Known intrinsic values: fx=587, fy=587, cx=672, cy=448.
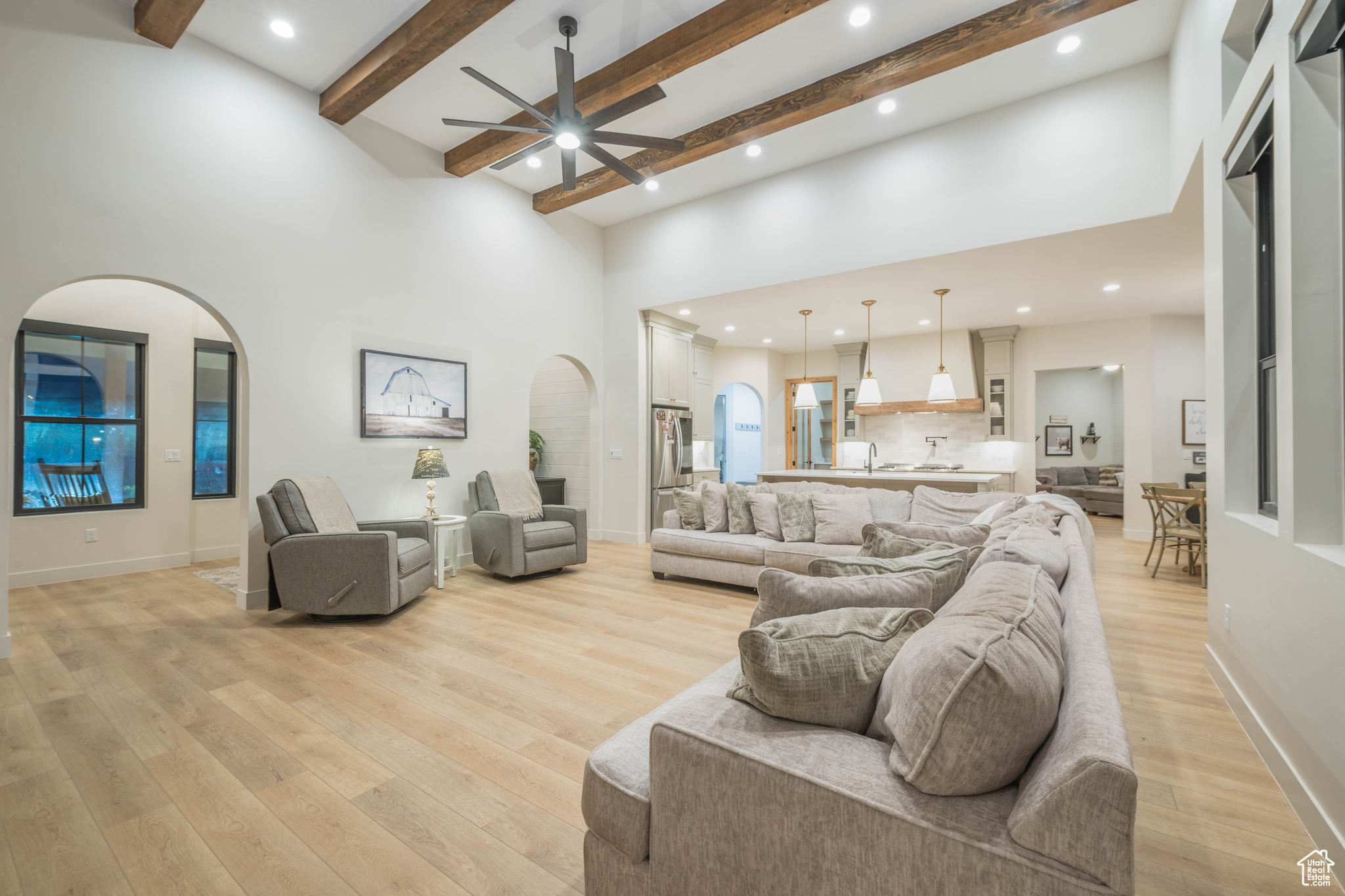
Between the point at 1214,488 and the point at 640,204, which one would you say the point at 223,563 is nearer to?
the point at 640,204

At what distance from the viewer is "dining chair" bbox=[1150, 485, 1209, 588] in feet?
16.0

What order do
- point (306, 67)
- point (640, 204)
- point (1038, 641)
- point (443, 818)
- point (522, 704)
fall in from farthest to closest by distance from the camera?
point (640, 204), point (306, 67), point (522, 704), point (443, 818), point (1038, 641)

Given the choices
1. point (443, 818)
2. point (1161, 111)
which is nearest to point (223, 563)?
point (443, 818)

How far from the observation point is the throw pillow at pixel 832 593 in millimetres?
1581

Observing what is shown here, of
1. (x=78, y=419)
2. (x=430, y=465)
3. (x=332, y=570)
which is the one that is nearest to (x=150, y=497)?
(x=78, y=419)

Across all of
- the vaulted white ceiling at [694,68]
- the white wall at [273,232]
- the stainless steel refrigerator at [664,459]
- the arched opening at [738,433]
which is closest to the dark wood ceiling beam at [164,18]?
the white wall at [273,232]

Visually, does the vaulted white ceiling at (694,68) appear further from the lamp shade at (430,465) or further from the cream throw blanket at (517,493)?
the cream throw blanket at (517,493)

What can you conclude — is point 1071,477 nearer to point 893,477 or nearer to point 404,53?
point 893,477

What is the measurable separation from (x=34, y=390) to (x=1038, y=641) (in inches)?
290

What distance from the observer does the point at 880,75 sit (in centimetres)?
420

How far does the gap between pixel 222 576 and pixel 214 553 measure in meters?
1.02

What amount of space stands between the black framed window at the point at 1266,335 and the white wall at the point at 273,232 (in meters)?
5.62

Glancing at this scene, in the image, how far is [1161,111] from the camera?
408 cm

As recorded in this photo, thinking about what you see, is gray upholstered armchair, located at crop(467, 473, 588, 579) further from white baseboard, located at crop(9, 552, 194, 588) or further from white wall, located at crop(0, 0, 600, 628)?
white baseboard, located at crop(9, 552, 194, 588)
